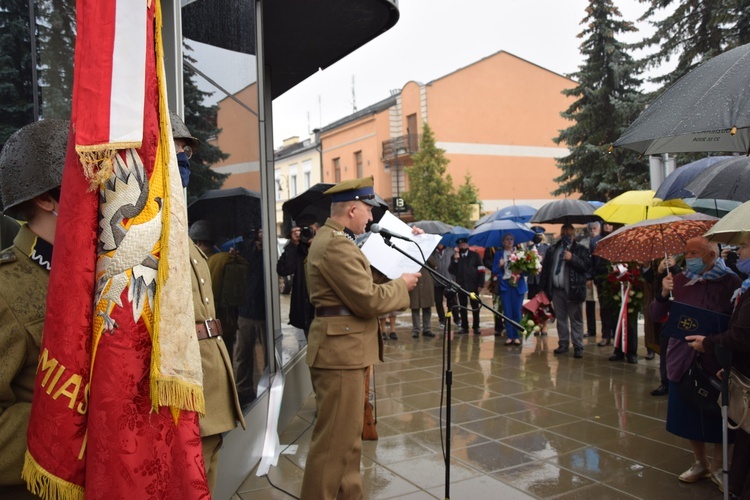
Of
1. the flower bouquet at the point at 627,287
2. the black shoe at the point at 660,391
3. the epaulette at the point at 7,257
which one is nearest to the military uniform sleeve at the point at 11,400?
the epaulette at the point at 7,257

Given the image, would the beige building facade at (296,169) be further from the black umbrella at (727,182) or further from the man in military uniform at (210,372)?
the man in military uniform at (210,372)

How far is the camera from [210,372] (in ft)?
8.70

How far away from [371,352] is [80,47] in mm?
2664

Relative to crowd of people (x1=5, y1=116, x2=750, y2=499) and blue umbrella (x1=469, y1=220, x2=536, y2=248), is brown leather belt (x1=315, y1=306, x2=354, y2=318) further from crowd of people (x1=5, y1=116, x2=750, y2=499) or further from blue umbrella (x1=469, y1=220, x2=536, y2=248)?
blue umbrella (x1=469, y1=220, x2=536, y2=248)

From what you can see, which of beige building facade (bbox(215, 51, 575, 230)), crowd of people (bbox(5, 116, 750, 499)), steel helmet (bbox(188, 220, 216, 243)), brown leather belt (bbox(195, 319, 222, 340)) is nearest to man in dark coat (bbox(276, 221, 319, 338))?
crowd of people (bbox(5, 116, 750, 499))

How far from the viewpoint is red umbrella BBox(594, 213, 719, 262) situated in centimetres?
539

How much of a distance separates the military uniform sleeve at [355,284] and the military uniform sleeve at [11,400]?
207cm

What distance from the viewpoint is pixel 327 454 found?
3.75m

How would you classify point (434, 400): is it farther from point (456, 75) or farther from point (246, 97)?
point (456, 75)

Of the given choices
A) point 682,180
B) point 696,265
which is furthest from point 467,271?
point 696,265

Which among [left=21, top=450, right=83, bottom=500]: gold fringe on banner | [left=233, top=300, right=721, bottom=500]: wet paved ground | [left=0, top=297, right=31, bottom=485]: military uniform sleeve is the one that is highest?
[left=0, top=297, right=31, bottom=485]: military uniform sleeve

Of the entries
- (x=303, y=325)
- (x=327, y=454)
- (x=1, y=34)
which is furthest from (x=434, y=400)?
(x=1, y=34)

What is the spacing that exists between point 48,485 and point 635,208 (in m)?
7.21

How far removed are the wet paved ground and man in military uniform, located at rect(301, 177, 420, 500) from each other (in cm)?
76
